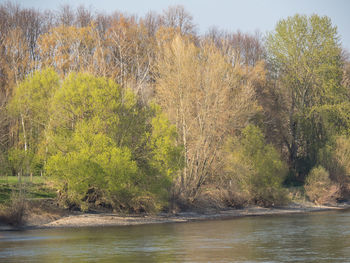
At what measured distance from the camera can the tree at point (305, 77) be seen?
7988cm

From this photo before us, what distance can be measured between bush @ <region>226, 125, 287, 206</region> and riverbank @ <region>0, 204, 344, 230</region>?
185 cm

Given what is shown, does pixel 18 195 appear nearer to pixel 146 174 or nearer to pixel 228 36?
pixel 146 174

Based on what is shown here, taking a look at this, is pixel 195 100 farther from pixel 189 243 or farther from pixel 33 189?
pixel 189 243

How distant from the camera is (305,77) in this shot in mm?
80938

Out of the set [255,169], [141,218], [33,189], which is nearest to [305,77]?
[255,169]

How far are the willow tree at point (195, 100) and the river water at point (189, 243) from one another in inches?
473

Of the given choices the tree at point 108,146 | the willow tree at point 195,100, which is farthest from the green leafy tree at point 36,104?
the willow tree at point 195,100

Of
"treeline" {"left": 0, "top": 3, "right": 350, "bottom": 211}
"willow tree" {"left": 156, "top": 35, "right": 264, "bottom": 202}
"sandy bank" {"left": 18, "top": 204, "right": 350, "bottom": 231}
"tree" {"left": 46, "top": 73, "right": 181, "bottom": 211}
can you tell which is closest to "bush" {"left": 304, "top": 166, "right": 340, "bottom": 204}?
"treeline" {"left": 0, "top": 3, "right": 350, "bottom": 211}

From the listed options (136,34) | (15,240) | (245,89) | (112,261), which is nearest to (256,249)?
(112,261)

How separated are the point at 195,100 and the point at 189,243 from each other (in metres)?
26.8

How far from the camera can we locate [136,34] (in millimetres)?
77375

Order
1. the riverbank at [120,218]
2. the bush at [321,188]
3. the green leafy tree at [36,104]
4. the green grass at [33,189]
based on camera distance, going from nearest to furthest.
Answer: the riverbank at [120,218] → the green grass at [33,189] → the green leafy tree at [36,104] → the bush at [321,188]

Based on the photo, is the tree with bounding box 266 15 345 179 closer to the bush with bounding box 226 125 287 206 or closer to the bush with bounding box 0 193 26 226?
the bush with bounding box 226 125 287 206

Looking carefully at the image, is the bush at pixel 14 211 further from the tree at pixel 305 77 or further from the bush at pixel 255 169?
the tree at pixel 305 77
